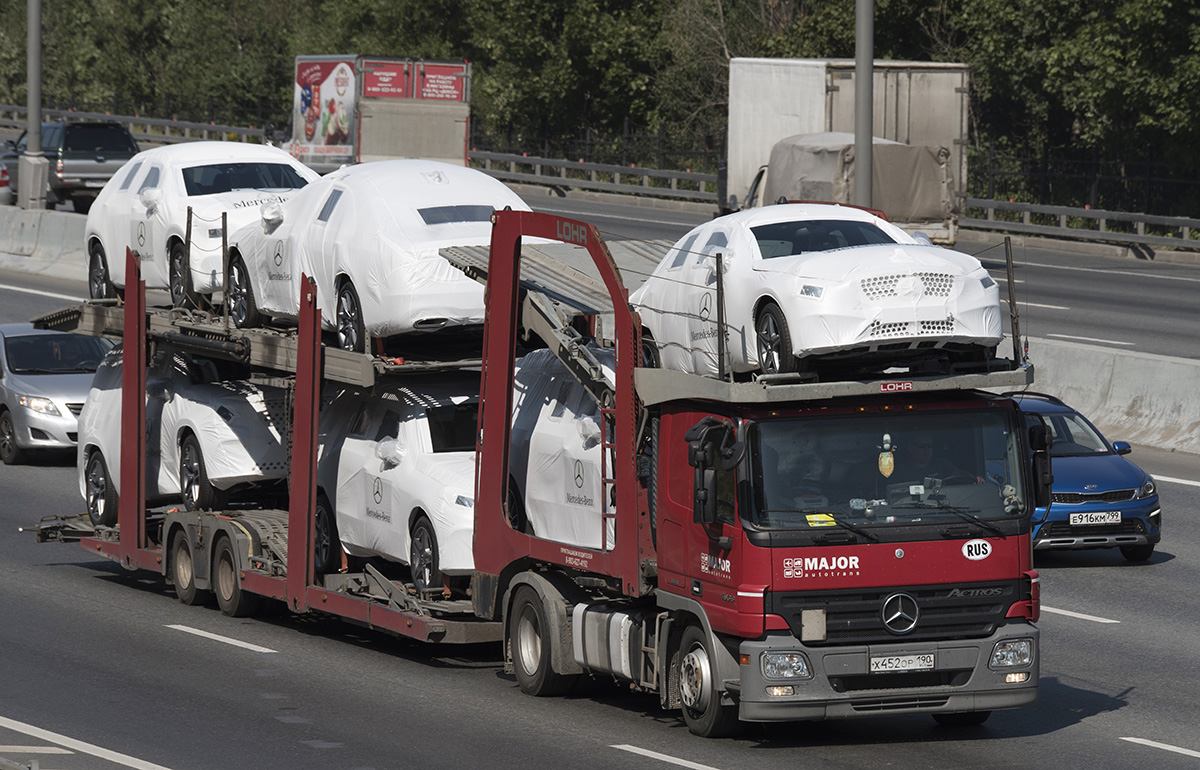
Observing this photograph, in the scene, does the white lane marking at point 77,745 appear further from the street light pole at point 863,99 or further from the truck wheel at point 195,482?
the street light pole at point 863,99

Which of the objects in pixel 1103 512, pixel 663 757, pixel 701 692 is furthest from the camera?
pixel 1103 512

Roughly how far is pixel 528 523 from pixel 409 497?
1.44m

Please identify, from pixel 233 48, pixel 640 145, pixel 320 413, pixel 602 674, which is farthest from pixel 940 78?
pixel 233 48

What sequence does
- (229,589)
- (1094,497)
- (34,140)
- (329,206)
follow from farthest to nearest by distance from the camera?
(34,140)
(1094,497)
(229,589)
(329,206)

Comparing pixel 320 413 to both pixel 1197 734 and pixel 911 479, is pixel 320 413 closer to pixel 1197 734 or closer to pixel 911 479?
pixel 911 479

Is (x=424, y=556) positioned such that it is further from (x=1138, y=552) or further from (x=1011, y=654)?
(x=1138, y=552)

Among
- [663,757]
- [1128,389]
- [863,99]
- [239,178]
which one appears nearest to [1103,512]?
[1128,389]

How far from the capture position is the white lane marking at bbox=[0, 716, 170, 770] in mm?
10766

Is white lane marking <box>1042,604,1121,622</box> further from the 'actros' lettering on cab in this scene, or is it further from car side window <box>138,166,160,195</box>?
car side window <box>138,166,160,195</box>

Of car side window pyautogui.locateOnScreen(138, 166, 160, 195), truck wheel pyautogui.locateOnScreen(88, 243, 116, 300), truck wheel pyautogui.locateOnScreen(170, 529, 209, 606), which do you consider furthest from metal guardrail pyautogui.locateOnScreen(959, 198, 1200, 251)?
truck wheel pyautogui.locateOnScreen(170, 529, 209, 606)

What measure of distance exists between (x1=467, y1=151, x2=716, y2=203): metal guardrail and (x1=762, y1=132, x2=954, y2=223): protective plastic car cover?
14659 millimetres

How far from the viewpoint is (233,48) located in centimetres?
7025

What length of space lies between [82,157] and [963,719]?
107 ft

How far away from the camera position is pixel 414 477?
45.8ft
